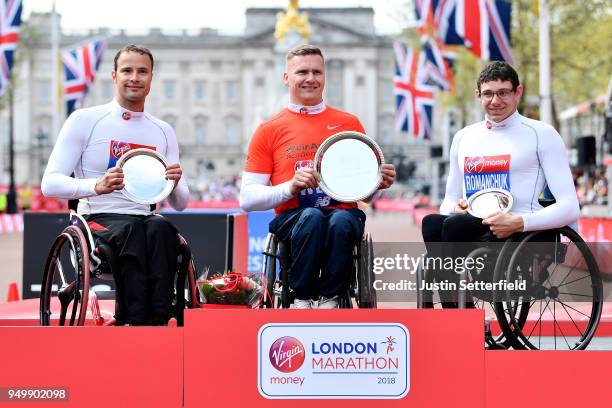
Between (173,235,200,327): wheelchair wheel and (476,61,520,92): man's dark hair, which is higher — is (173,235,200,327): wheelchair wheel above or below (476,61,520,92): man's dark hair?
below

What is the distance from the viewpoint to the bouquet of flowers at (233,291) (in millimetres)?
5094

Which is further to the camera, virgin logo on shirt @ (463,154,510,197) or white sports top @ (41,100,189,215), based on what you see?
white sports top @ (41,100,189,215)

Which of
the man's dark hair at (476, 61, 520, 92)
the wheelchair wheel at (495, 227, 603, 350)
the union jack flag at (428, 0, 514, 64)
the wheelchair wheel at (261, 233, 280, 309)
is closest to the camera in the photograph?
the wheelchair wheel at (495, 227, 603, 350)

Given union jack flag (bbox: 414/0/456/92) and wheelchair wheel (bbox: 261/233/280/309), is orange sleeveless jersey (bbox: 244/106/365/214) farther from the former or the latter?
union jack flag (bbox: 414/0/456/92)

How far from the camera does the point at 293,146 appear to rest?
18.8 feet

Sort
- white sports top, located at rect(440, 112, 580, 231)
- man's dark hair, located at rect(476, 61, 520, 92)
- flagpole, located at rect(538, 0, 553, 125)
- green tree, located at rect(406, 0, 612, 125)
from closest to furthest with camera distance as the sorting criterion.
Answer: white sports top, located at rect(440, 112, 580, 231), man's dark hair, located at rect(476, 61, 520, 92), flagpole, located at rect(538, 0, 553, 125), green tree, located at rect(406, 0, 612, 125)

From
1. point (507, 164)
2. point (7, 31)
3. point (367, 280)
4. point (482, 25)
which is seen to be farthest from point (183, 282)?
point (7, 31)

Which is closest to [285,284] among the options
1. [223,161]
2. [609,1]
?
[609,1]

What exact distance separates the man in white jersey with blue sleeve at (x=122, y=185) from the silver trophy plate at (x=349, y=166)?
69 centimetres

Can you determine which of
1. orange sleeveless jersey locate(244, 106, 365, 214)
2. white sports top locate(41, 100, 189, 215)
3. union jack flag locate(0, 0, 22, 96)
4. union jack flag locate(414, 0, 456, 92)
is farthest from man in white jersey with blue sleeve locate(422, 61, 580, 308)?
union jack flag locate(414, 0, 456, 92)

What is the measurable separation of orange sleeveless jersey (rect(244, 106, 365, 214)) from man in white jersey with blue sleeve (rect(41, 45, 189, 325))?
0.46 m

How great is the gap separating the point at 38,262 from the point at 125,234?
5.15 metres

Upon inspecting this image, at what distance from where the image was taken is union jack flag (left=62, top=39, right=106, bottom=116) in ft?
89.8

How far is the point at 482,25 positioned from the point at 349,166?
45.3 feet
